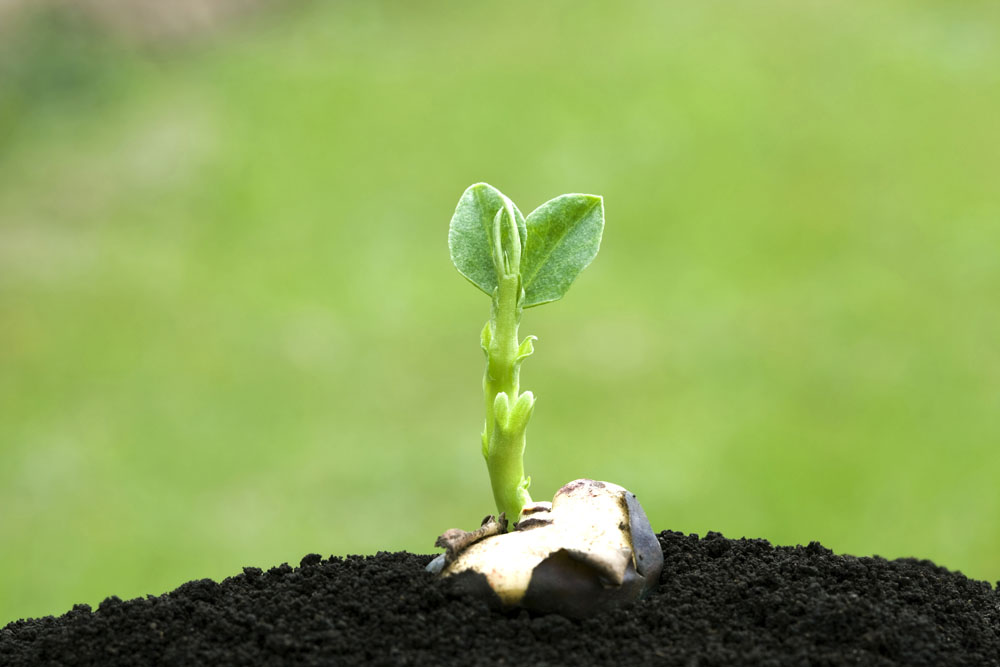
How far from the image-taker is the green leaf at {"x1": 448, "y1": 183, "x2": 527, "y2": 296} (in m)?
1.08

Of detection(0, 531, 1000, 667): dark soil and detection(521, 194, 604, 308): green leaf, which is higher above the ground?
detection(521, 194, 604, 308): green leaf

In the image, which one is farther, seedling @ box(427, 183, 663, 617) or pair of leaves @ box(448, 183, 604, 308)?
pair of leaves @ box(448, 183, 604, 308)

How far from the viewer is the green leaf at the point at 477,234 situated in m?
1.08

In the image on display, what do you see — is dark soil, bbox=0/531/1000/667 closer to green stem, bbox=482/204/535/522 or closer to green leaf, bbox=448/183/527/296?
green stem, bbox=482/204/535/522

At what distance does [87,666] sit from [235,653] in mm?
143

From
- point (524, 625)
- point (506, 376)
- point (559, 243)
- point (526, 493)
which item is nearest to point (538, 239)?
point (559, 243)

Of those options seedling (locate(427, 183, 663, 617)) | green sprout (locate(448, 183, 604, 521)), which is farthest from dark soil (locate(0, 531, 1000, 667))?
green sprout (locate(448, 183, 604, 521))

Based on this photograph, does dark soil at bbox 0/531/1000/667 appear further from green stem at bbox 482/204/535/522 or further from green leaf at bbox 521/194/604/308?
green leaf at bbox 521/194/604/308

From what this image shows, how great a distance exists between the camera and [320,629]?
89cm

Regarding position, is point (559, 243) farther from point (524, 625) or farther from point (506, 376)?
point (524, 625)

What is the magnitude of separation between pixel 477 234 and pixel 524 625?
0.41m

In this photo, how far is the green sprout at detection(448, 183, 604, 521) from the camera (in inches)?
41.1

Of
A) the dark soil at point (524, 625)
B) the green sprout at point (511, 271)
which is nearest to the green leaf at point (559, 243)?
the green sprout at point (511, 271)

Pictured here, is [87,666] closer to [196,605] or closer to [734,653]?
[196,605]
